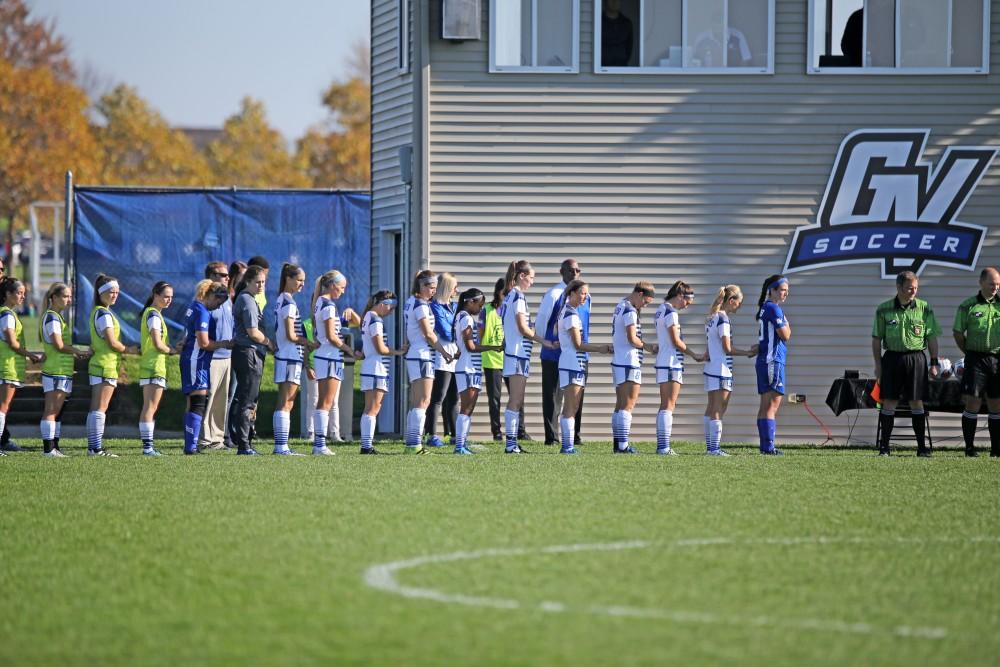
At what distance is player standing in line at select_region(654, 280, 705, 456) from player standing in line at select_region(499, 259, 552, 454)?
1.34m

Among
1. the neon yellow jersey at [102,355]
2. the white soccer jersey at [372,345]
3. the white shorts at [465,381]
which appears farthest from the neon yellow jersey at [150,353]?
the white shorts at [465,381]

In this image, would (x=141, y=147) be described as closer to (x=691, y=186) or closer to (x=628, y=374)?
(x=691, y=186)

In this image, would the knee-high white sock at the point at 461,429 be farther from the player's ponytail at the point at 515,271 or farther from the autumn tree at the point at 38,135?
the autumn tree at the point at 38,135

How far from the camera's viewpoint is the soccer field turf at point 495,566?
674 cm

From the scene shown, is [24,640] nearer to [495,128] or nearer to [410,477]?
[410,477]

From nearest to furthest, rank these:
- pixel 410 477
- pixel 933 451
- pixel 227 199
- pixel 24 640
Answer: pixel 24 640
pixel 410 477
pixel 933 451
pixel 227 199

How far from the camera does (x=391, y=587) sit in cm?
802

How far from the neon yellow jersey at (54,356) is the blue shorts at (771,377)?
7.65 metres

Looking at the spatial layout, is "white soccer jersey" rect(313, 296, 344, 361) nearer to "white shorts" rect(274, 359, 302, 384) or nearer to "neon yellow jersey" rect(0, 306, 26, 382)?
"white shorts" rect(274, 359, 302, 384)

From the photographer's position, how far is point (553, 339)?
1741 centimetres

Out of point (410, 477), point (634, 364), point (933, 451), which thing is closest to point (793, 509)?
point (410, 477)

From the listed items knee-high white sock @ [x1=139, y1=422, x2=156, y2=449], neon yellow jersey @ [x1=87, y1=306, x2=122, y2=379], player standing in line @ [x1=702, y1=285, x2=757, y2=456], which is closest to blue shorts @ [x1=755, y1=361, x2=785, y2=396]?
player standing in line @ [x1=702, y1=285, x2=757, y2=456]

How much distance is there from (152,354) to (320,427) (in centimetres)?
195

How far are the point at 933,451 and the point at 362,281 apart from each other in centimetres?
1186
